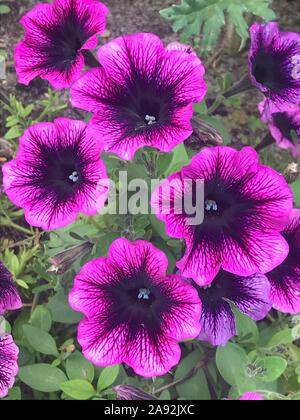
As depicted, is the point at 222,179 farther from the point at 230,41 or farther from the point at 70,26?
the point at 230,41

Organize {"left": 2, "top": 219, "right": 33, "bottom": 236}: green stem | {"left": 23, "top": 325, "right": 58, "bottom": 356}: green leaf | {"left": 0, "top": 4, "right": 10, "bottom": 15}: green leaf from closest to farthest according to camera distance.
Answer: {"left": 23, "top": 325, "right": 58, "bottom": 356}: green leaf
{"left": 2, "top": 219, "right": 33, "bottom": 236}: green stem
{"left": 0, "top": 4, "right": 10, "bottom": 15}: green leaf

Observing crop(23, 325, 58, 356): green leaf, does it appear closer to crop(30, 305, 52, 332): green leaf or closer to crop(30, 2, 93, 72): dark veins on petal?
crop(30, 305, 52, 332): green leaf

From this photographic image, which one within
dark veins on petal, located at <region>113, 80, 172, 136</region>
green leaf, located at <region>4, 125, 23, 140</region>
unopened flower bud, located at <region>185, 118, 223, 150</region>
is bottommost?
green leaf, located at <region>4, 125, 23, 140</region>

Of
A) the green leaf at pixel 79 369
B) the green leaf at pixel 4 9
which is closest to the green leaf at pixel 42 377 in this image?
the green leaf at pixel 79 369

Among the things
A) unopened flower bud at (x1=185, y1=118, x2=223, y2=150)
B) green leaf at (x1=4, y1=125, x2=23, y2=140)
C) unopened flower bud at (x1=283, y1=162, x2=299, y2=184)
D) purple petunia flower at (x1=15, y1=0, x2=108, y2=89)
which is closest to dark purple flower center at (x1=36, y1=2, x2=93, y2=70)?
purple petunia flower at (x1=15, y1=0, x2=108, y2=89)

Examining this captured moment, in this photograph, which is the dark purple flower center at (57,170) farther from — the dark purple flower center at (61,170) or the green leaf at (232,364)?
the green leaf at (232,364)
